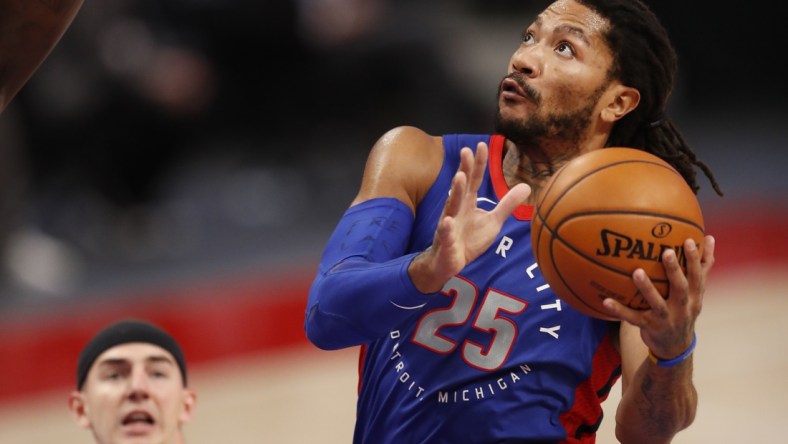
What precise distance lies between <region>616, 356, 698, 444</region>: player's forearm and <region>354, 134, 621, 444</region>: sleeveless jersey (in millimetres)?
138

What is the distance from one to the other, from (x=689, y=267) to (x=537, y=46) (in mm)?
1065

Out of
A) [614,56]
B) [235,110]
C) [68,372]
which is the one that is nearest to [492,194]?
[614,56]

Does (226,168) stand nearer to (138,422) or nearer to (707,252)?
(138,422)

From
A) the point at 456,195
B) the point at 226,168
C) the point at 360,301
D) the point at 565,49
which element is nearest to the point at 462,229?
the point at 456,195

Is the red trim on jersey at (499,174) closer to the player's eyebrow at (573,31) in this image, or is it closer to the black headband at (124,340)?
the player's eyebrow at (573,31)

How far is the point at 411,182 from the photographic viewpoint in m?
4.15

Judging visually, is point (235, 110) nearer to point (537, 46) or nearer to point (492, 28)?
point (492, 28)

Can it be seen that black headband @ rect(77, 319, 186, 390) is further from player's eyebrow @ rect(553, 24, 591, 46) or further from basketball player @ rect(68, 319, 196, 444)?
player's eyebrow @ rect(553, 24, 591, 46)

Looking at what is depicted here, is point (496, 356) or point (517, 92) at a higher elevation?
point (517, 92)

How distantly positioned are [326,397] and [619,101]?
4850 mm

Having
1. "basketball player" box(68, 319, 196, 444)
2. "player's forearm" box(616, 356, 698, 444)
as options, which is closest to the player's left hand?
"player's forearm" box(616, 356, 698, 444)

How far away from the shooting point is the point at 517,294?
404 cm

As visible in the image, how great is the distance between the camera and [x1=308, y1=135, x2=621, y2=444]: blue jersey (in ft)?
13.1

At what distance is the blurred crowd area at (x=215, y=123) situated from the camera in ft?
38.3
